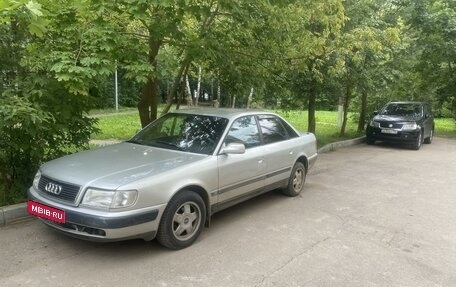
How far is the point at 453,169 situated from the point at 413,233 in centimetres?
556

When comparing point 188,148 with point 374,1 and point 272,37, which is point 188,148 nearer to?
point 272,37

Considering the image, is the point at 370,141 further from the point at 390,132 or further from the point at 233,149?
the point at 233,149

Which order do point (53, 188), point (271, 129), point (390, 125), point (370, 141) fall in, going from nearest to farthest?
1. point (53, 188)
2. point (271, 129)
3. point (390, 125)
4. point (370, 141)

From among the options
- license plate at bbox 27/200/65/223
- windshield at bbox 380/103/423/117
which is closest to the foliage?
license plate at bbox 27/200/65/223

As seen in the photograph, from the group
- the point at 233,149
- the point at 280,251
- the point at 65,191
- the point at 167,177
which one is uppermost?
the point at 233,149

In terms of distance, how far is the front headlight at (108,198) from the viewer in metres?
3.81

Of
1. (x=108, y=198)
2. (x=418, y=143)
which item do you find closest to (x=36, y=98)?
(x=108, y=198)

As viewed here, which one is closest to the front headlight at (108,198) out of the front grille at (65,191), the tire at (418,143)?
the front grille at (65,191)

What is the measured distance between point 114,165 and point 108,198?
604 millimetres

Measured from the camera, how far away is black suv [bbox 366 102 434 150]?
42.3 ft

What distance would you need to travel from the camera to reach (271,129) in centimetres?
617

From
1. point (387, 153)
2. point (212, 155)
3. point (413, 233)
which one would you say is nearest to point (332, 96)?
point (387, 153)

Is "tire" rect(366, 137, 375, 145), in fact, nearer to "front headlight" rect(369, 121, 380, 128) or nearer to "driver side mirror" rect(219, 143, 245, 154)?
"front headlight" rect(369, 121, 380, 128)

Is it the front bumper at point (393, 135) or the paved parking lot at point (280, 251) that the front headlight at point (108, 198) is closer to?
the paved parking lot at point (280, 251)
